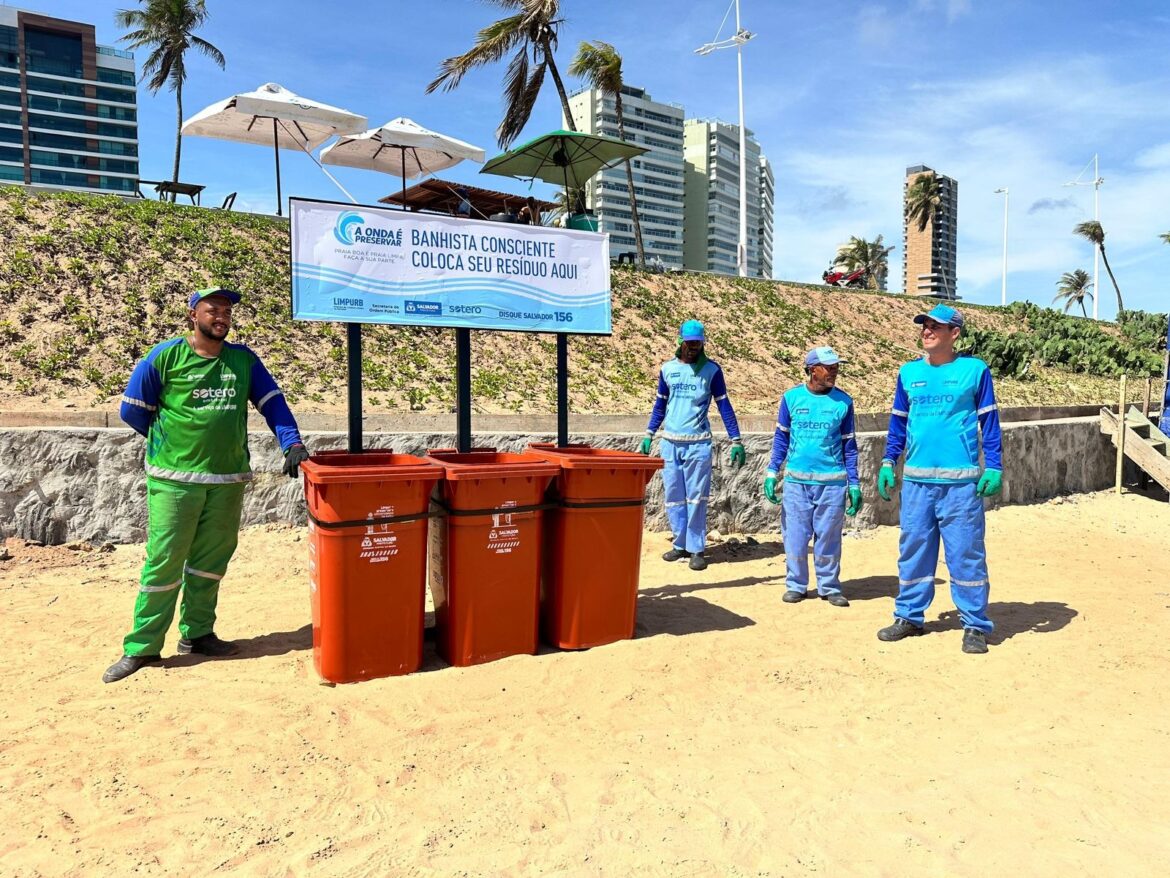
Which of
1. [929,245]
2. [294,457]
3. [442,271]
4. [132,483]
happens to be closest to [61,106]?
[132,483]

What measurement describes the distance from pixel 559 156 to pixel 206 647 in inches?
387

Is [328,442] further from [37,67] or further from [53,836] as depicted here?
[37,67]

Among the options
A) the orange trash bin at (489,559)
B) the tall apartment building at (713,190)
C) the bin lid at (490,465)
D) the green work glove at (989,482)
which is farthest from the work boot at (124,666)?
the tall apartment building at (713,190)

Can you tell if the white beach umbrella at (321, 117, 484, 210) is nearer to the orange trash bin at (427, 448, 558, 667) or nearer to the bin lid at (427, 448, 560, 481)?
the bin lid at (427, 448, 560, 481)

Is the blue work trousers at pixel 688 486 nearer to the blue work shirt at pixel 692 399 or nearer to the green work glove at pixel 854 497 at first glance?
the blue work shirt at pixel 692 399

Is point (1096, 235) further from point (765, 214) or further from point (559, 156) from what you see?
point (765, 214)

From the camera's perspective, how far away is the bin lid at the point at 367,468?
3832 millimetres

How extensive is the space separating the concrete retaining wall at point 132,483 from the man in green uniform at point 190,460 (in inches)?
107

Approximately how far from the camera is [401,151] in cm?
1420

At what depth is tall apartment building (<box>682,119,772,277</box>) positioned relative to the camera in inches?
5079

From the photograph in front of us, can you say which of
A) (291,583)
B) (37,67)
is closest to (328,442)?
(291,583)

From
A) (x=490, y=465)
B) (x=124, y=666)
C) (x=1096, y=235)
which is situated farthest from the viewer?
(x=1096, y=235)

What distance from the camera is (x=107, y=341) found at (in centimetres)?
965

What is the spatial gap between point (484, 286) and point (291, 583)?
9.77 ft
